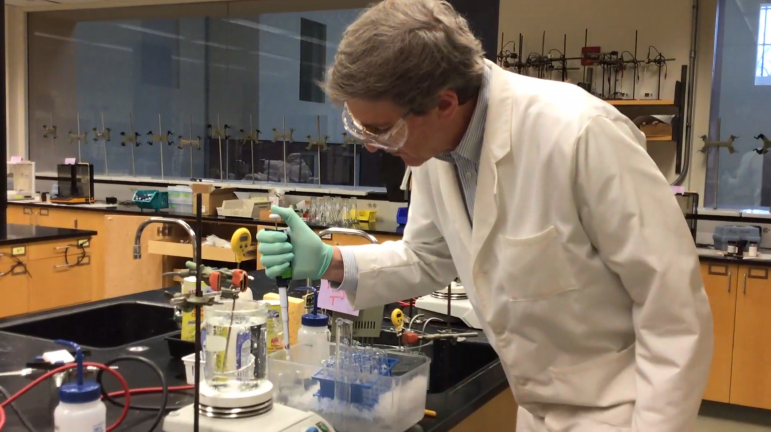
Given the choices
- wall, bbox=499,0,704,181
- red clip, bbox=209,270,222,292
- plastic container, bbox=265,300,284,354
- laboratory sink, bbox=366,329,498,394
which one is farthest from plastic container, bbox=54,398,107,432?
wall, bbox=499,0,704,181

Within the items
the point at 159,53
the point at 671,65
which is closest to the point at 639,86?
the point at 671,65

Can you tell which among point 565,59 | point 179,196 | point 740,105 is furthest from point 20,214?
point 740,105

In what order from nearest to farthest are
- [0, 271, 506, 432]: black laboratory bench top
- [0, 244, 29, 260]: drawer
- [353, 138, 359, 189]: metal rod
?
1. [0, 271, 506, 432]: black laboratory bench top
2. [0, 244, 29, 260]: drawer
3. [353, 138, 359, 189]: metal rod

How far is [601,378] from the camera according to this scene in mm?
1181

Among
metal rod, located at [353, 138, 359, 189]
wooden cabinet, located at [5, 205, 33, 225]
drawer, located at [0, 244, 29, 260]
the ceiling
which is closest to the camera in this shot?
drawer, located at [0, 244, 29, 260]

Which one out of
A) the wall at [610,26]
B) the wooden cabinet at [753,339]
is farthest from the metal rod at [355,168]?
the wooden cabinet at [753,339]

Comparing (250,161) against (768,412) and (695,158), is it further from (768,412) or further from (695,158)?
(768,412)

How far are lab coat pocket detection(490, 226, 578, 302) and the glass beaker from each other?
0.46 meters

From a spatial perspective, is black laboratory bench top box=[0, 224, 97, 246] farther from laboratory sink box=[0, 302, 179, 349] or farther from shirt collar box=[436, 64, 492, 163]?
shirt collar box=[436, 64, 492, 163]

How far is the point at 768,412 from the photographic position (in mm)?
3727

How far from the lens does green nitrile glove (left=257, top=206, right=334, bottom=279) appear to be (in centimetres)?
135

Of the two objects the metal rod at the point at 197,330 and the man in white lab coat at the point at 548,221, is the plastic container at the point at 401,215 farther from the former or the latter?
the metal rod at the point at 197,330

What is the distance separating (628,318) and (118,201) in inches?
212

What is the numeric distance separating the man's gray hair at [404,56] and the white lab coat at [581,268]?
12 cm
